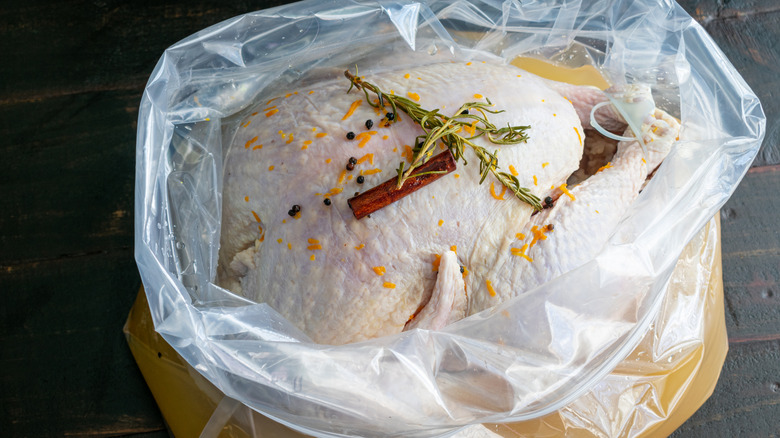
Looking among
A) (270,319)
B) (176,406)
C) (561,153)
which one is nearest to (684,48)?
(561,153)

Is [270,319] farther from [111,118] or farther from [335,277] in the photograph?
[111,118]

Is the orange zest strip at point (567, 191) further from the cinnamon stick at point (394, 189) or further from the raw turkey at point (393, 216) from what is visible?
the cinnamon stick at point (394, 189)

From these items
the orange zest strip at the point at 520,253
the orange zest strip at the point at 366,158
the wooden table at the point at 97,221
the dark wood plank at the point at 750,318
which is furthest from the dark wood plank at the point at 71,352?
the dark wood plank at the point at 750,318

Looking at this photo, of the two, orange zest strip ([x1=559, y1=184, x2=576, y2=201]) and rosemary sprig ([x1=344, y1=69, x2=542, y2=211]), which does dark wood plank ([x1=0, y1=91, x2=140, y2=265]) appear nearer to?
rosemary sprig ([x1=344, y1=69, x2=542, y2=211])

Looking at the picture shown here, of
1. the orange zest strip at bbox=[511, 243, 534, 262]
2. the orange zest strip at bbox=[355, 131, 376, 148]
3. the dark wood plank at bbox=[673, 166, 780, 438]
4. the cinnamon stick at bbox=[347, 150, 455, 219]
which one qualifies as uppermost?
the orange zest strip at bbox=[355, 131, 376, 148]

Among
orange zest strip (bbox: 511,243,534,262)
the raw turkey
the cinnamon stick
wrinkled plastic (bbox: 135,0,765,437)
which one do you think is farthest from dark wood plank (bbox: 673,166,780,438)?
the cinnamon stick

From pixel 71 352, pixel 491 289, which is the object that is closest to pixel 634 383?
pixel 491 289
